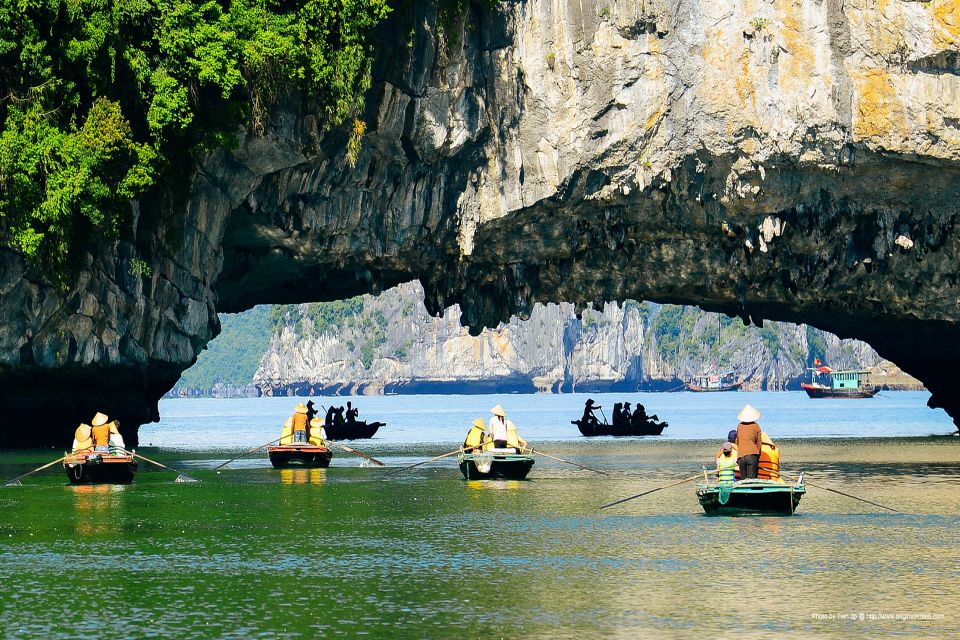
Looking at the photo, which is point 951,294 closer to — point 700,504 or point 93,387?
point 700,504

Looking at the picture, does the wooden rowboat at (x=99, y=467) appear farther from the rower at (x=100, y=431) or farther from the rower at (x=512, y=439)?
the rower at (x=512, y=439)

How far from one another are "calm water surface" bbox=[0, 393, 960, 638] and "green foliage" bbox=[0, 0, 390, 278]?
7.10m

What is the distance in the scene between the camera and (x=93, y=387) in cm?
4122

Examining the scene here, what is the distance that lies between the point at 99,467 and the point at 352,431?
2780 centimetres

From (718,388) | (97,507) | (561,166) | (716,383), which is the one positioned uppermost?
(561,166)

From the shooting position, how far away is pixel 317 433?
35.8 meters

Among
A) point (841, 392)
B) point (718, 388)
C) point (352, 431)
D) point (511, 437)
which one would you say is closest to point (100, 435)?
point (511, 437)

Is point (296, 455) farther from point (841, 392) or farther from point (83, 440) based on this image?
point (841, 392)

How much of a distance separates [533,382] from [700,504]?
570ft

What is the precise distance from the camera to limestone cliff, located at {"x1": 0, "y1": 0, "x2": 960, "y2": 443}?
3634cm

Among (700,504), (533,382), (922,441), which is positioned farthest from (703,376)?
(700,504)

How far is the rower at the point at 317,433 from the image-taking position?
35453mm

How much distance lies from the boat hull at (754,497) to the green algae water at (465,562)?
0.99 ft

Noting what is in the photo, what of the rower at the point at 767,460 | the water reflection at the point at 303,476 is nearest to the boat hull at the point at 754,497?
the rower at the point at 767,460
